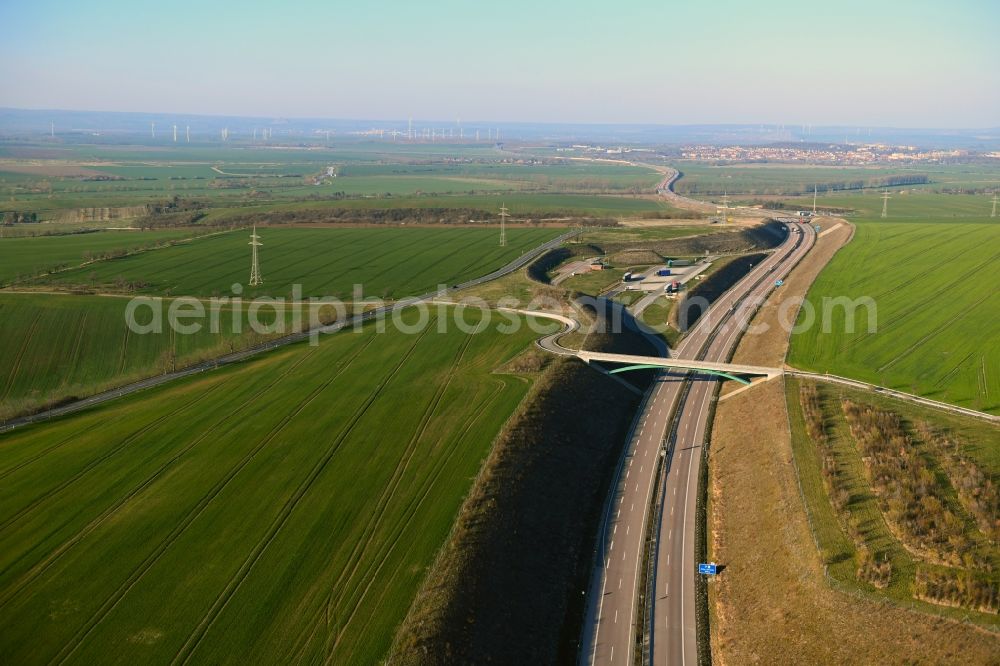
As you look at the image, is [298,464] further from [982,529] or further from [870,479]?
[982,529]

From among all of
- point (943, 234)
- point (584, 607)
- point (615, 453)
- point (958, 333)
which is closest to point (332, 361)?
point (615, 453)

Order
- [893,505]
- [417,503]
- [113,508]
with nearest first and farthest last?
[893,505] → [113,508] → [417,503]

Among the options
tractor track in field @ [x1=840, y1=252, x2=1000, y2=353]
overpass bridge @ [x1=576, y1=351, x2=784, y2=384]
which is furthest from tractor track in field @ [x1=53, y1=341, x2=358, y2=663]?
tractor track in field @ [x1=840, y1=252, x2=1000, y2=353]

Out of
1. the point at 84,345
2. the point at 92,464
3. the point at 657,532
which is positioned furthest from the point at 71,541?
the point at 84,345

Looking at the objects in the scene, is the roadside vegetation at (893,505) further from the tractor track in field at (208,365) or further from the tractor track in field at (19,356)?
the tractor track in field at (19,356)

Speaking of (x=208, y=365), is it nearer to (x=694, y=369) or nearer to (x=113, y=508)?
(x=113, y=508)

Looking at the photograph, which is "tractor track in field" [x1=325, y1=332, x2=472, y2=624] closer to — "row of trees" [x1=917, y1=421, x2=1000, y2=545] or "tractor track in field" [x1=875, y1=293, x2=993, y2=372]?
"row of trees" [x1=917, y1=421, x2=1000, y2=545]

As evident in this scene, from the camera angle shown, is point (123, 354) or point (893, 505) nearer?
point (893, 505)
